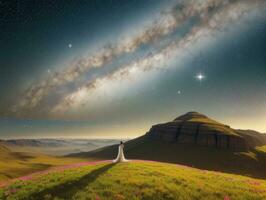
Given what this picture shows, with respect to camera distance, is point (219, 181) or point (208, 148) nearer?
point (219, 181)

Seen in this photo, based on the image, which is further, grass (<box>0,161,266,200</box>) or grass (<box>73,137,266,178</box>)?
grass (<box>73,137,266,178</box>)

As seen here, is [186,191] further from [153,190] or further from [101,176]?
[101,176]

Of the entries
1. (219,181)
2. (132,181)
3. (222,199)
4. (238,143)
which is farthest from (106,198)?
(238,143)

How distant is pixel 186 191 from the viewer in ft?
70.1

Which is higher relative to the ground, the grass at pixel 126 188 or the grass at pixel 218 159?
the grass at pixel 126 188

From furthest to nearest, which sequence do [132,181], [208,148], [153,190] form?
[208,148] < [132,181] < [153,190]

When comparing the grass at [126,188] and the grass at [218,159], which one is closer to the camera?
the grass at [126,188]

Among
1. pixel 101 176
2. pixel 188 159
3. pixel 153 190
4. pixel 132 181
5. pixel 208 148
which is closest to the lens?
pixel 153 190

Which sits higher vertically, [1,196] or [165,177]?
[165,177]

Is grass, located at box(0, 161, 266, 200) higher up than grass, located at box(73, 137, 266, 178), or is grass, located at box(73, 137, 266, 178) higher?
grass, located at box(0, 161, 266, 200)

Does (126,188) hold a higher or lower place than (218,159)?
higher

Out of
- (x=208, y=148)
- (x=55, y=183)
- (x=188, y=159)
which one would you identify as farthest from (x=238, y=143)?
(x=55, y=183)

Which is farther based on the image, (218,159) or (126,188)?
(218,159)

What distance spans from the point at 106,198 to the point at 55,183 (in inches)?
294
